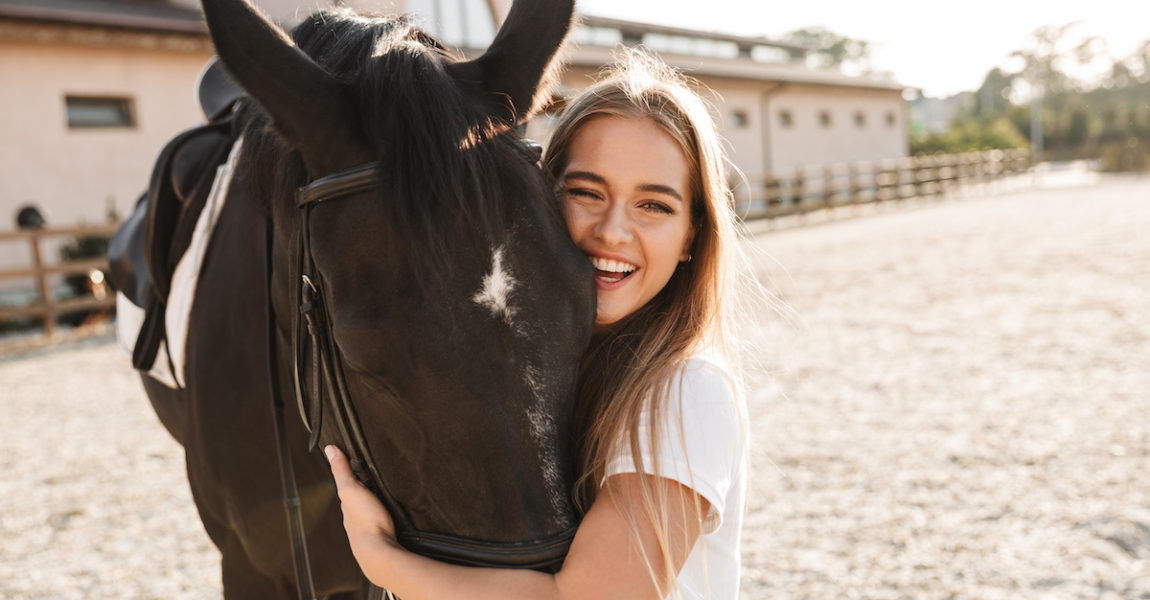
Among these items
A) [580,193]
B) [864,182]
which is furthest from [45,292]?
[864,182]

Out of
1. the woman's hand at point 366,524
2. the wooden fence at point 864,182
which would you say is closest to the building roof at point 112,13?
the woman's hand at point 366,524

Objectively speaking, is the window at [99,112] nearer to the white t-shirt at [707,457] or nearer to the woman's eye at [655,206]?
the woman's eye at [655,206]

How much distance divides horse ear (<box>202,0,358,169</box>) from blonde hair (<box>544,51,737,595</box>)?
16.0 inches

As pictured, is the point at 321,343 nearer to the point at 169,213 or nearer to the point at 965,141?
the point at 169,213

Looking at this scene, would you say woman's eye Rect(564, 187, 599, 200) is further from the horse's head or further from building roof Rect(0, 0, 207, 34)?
building roof Rect(0, 0, 207, 34)

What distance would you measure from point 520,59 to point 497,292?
1.64 feet

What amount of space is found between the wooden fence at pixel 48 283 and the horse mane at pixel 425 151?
30.2 ft

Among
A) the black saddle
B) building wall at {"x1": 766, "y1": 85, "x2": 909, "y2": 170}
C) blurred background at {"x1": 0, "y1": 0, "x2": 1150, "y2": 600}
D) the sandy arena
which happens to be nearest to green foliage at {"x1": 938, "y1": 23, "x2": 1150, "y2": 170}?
building wall at {"x1": 766, "y1": 85, "x2": 909, "y2": 170}

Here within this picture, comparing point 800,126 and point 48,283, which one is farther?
point 800,126

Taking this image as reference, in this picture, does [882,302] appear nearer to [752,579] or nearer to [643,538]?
[752,579]

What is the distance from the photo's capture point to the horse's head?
1111 millimetres

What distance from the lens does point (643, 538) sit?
1.19m

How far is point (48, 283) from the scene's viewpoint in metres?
9.70

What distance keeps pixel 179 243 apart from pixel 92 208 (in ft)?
37.3
